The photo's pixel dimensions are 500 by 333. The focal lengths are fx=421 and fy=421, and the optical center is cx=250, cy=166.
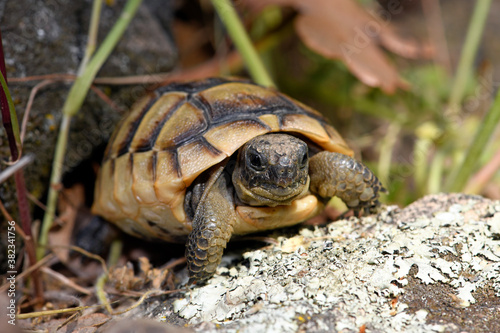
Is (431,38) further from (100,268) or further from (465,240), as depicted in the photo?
(100,268)

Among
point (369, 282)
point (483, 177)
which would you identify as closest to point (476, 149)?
point (483, 177)

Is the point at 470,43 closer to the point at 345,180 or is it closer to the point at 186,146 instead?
the point at 345,180

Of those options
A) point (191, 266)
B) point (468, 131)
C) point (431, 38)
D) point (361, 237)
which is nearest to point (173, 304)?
point (191, 266)

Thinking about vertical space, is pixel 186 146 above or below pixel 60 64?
below

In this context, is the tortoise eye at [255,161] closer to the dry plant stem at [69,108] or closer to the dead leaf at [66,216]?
the dry plant stem at [69,108]

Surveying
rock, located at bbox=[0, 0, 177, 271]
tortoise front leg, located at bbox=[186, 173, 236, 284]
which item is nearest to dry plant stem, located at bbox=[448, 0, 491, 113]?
rock, located at bbox=[0, 0, 177, 271]
